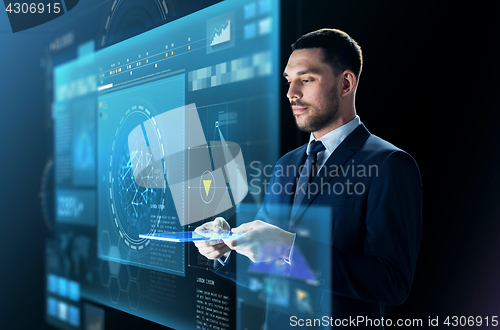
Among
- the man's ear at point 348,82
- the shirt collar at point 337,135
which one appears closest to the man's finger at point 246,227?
the shirt collar at point 337,135

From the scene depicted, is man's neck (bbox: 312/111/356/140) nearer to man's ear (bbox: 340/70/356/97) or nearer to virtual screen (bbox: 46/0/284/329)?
man's ear (bbox: 340/70/356/97)

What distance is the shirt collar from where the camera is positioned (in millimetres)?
997

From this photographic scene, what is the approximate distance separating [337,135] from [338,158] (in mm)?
59

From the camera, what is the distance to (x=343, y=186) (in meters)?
0.96

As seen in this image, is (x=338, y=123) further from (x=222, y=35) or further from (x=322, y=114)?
(x=222, y=35)

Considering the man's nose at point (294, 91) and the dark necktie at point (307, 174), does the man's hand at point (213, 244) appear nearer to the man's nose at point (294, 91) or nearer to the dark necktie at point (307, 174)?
the dark necktie at point (307, 174)

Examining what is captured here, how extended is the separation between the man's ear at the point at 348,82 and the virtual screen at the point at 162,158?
0.71 ft

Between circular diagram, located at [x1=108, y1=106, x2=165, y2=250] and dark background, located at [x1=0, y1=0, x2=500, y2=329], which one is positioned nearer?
dark background, located at [x1=0, y1=0, x2=500, y2=329]

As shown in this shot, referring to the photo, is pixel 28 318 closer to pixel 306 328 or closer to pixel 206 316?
pixel 206 316

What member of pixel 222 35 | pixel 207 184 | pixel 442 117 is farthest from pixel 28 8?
pixel 442 117

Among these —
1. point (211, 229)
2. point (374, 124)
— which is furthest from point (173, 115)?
point (374, 124)

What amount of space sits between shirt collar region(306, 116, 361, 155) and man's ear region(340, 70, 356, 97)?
2.5 inches

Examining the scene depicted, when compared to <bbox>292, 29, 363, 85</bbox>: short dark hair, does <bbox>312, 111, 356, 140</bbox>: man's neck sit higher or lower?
lower

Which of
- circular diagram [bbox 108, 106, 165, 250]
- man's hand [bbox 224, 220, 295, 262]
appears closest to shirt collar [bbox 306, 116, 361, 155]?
man's hand [bbox 224, 220, 295, 262]
